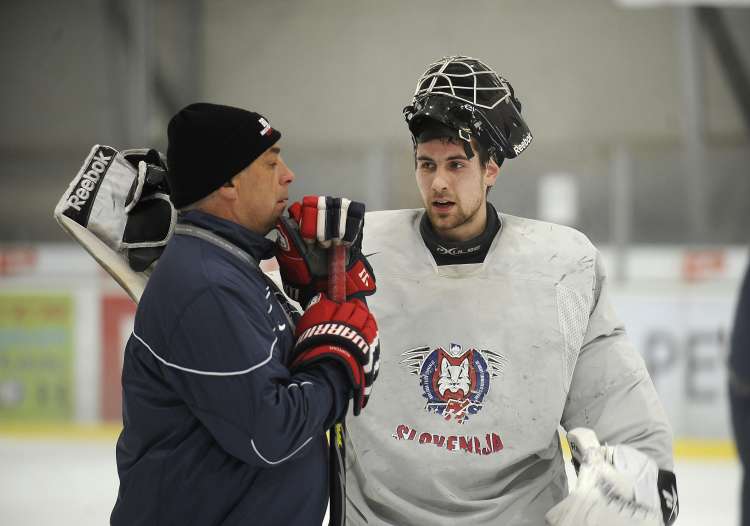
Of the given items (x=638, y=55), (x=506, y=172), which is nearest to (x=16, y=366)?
(x=506, y=172)

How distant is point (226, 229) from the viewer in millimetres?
1503

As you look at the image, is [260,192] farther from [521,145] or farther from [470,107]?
[521,145]

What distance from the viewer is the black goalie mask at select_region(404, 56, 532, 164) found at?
1.83 meters

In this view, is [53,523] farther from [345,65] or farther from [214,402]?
[345,65]

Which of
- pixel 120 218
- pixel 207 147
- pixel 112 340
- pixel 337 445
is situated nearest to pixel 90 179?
pixel 120 218

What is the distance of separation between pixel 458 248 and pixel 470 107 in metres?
0.26

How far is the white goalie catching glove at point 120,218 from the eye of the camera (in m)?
1.64

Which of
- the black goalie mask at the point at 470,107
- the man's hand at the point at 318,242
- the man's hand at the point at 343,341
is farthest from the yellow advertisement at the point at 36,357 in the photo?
the man's hand at the point at 343,341

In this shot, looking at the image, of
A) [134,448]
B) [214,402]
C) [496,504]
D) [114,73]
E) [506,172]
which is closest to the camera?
[214,402]

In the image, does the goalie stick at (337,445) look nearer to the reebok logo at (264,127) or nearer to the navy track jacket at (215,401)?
the navy track jacket at (215,401)

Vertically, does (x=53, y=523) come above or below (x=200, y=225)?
below

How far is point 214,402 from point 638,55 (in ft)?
19.2

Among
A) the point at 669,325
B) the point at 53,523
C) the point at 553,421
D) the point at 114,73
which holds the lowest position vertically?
the point at 53,523

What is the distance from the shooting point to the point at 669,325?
17.5 feet
